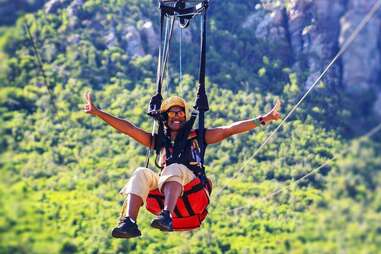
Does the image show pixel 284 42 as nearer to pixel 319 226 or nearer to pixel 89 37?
pixel 319 226

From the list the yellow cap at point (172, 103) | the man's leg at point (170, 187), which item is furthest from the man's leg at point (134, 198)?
the yellow cap at point (172, 103)

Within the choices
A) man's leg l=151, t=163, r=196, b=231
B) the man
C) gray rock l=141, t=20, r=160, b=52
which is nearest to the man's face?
the man

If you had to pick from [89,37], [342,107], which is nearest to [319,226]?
[342,107]

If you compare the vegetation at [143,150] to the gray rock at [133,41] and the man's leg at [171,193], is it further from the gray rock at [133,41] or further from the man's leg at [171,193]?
the man's leg at [171,193]

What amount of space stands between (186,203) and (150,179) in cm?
47

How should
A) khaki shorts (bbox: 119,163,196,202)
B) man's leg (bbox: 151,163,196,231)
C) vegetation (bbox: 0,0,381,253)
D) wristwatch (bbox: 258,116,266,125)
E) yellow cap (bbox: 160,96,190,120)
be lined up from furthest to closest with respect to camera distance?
vegetation (bbox: 0,0,381,253) → yellow cap (bbox: 160,96,190,120) → wristwatch (bbox: 258,116,266,125) → khaki shorts (bbox: 119,163,196,202) → man's leg (bbox: 151,163,196,231)

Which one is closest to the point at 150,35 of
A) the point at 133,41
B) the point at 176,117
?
the point at 133,41

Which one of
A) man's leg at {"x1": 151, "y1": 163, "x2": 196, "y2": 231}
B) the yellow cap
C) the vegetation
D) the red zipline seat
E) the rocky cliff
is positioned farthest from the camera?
the vegetation

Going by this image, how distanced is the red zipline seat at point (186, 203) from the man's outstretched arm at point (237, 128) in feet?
1.69

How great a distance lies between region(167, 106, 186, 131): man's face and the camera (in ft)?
42.0

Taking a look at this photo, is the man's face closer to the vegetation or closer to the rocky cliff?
the rocky cliff

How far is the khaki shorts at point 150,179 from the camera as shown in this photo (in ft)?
39.9

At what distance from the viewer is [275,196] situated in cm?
8750

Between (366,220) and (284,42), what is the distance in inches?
870
